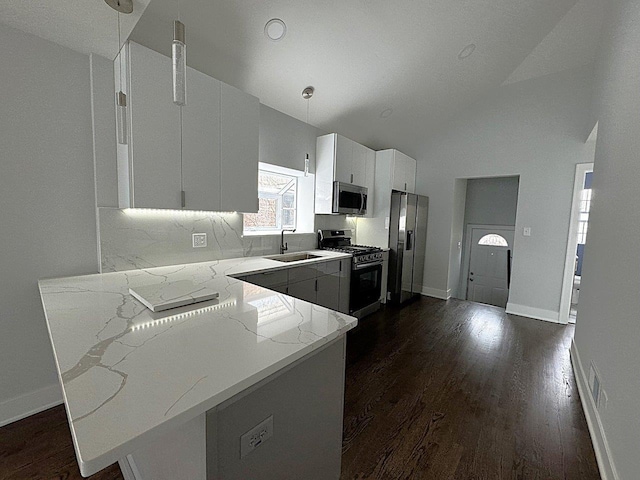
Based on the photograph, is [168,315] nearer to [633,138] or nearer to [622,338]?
[622,338]

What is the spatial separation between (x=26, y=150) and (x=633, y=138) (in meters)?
3.59

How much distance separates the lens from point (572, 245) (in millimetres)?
3670

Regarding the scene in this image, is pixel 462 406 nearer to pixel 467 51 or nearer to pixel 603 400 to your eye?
pixel 603 400

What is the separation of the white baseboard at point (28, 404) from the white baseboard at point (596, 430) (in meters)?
3.27

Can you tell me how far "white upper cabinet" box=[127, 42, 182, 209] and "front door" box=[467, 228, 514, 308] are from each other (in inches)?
219

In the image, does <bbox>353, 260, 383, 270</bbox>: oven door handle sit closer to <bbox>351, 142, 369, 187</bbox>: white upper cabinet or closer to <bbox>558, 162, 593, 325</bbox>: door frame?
<bbox>351, 142, 369, 187</bbox>: white upper cabinet

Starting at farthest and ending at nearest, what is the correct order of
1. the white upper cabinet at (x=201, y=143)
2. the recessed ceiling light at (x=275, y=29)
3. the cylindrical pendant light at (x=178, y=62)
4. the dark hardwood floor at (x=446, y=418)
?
the recessed ceiling light at (x=275, y=29) → the white upper cabinet at (x=201, y=143) → the dark hardwood floor at (x=446, y=418) → the cylindrical pendant light at (x=178, y=62)

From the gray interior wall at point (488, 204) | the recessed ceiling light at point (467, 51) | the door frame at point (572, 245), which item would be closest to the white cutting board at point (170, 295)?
the recessed ceiling light at point (467, 51)

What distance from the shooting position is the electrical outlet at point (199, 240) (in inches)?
99.6

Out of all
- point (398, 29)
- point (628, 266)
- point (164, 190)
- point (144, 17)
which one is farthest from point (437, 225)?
point (144, 17)

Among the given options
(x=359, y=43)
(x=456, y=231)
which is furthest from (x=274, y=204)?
(x=456, y=231)

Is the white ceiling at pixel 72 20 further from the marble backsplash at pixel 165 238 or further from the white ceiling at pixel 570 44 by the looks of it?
the white ceiling at pixel 570 44

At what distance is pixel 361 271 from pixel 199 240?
195cm

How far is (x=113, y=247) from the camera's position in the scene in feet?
6.84
